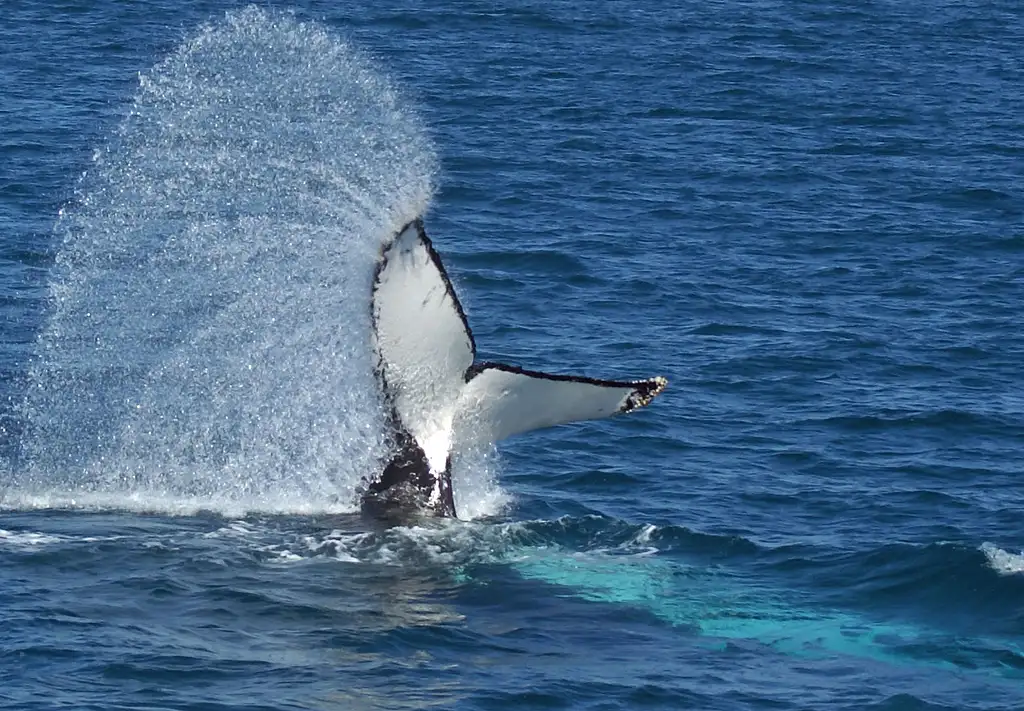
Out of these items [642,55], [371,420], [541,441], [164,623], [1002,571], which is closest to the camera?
[164,623]

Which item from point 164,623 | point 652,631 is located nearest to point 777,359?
point 652,631

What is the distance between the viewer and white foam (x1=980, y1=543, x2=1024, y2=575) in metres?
17.5

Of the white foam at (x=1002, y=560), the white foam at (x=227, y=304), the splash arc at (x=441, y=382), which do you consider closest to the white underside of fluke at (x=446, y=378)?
the splash arc at (x=441, y=382)

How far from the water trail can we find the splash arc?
276mm

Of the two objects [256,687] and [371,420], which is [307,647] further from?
[371,420]

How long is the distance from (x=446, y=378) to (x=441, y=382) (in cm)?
7

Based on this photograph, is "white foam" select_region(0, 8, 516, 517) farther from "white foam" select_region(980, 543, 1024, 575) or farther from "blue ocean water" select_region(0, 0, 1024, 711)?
"white foam" select_region(980, 543, 1024, 575)

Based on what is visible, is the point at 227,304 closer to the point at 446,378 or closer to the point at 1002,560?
the point at 446,378

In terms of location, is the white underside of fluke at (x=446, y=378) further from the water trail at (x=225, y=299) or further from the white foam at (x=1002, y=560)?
the white foam at (x=1002, y=560)

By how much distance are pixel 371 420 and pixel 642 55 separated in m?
28.6

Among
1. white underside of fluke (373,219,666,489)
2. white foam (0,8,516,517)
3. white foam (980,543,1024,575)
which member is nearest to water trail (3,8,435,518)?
white foam (0,8,516,517)

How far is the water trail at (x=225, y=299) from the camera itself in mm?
20047

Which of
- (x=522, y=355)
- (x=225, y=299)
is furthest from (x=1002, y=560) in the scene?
(x=225, y=299)

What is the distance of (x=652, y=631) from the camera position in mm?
15891
